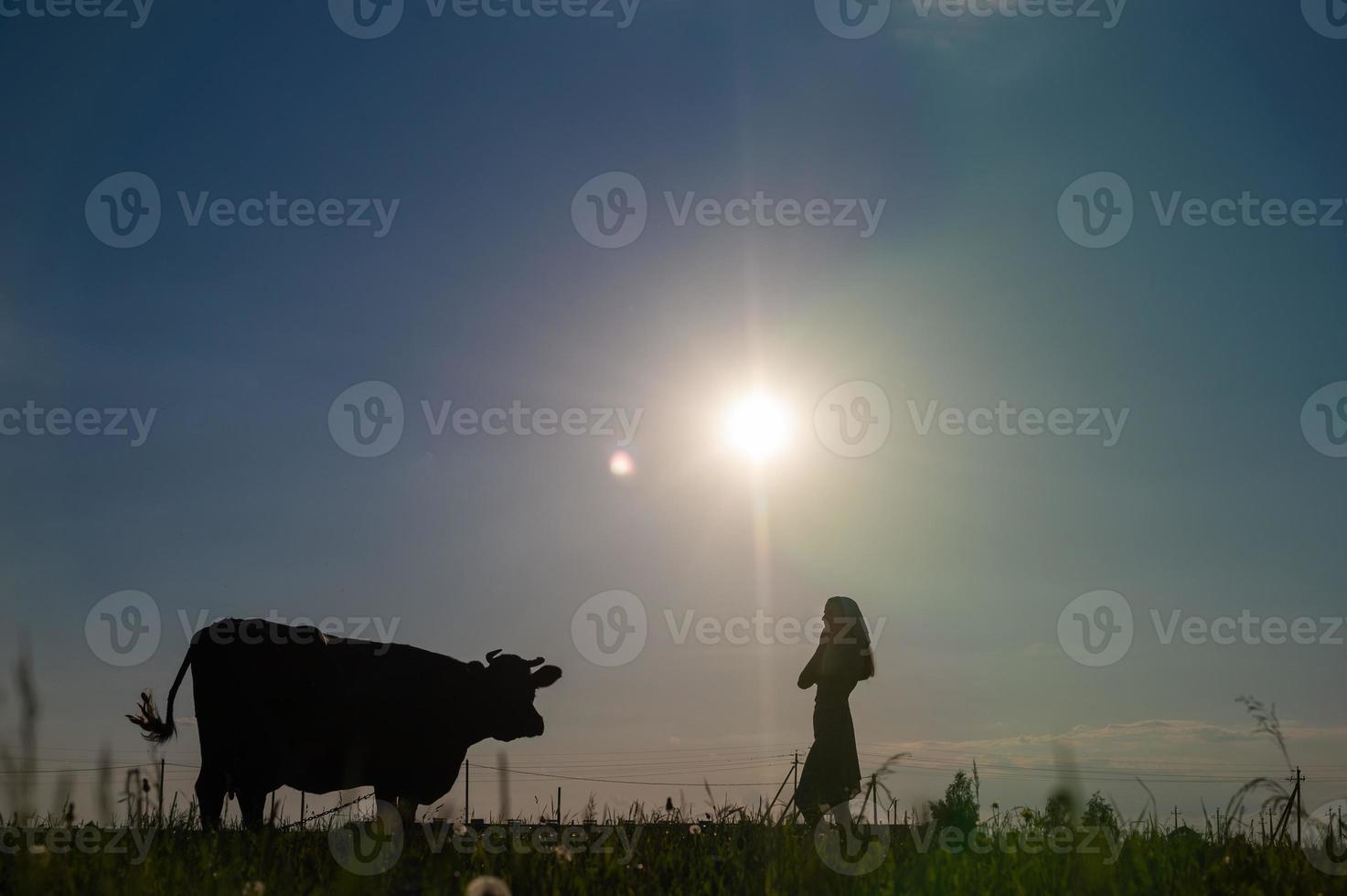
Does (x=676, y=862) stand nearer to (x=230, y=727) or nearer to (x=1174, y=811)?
(x=1174, y=811)

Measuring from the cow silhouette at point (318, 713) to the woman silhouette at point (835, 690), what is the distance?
584 centimetres

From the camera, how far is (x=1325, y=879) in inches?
221

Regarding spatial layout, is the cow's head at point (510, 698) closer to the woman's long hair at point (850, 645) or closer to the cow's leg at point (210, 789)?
the cow's leg at point (210, 789)

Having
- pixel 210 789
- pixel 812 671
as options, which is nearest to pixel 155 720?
pixel 210 789

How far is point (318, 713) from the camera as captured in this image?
15906mm

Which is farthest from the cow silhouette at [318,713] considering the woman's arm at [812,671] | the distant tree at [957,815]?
the distant tree at [957,815]

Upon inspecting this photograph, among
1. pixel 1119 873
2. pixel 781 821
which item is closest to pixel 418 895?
pixel 781 821

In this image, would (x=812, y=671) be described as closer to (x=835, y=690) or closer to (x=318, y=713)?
(x=835, y=690)

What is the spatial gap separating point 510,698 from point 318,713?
3.06 metres

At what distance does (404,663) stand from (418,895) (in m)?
12.1

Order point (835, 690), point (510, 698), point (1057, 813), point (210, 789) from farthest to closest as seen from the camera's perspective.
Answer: point (510, 698) < point (210, 789) < point (835, 690) < point (1057, 813)

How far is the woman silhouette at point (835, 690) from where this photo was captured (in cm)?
1319

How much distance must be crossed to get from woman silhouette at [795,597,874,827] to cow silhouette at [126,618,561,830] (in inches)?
230

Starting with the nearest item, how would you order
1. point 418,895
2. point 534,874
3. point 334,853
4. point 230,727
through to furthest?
point 418,895 → point 534,874 → point 334,853 → point 230,727
